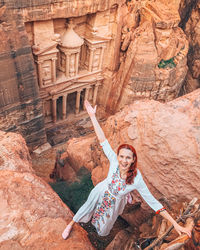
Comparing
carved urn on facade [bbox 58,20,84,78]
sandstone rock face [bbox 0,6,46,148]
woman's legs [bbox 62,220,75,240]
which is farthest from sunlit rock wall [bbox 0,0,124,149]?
woman's legs [bbox 62,220,75,240]

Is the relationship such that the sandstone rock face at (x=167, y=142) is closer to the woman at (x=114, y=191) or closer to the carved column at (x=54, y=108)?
the woman at (x=114, y=191)

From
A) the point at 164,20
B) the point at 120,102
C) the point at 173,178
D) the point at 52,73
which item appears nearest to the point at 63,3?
the point at 52,73

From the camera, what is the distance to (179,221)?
277 cm

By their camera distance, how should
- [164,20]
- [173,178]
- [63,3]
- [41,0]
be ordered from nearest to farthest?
[173,178] → [41,0] → [63,3] → [164,20]

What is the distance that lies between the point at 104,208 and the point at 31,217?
3.81 feet

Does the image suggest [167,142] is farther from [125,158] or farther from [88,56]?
[88,56]

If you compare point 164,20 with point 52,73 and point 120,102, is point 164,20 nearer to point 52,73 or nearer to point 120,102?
point 120,102

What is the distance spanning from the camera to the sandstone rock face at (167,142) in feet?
12.2

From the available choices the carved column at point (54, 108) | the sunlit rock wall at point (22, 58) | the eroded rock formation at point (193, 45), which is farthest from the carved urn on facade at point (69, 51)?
the eroded rock formation at point (193, 45)

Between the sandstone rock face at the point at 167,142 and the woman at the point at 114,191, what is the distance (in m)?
0.94

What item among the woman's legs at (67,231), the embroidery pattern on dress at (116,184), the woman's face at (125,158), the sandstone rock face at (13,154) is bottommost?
the sandstone rock face at (13,154)

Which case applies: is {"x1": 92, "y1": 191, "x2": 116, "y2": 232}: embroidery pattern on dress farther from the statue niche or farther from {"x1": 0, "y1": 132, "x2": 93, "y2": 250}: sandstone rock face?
the statue niche

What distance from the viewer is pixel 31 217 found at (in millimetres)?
2855

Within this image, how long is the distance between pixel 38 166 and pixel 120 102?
6.15m
